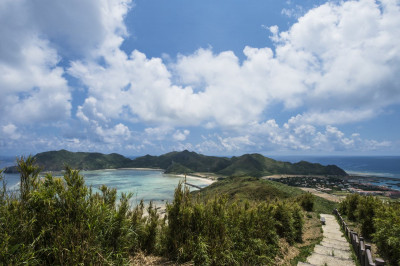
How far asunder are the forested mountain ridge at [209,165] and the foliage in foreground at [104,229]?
4179 inches

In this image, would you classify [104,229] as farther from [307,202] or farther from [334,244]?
[307,202]

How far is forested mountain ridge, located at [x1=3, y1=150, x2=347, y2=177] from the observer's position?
12820cm

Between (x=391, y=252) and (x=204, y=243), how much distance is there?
721 centimetres

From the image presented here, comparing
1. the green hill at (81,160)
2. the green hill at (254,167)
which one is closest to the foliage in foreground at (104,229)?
the green hill at (254,167)

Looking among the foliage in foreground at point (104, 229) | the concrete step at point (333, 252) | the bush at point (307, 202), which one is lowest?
the bush at point (307, 202)

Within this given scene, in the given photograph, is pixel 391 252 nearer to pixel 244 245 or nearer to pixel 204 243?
pixel 244 245

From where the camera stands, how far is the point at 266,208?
318 inches

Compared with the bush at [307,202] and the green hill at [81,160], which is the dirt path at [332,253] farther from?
the green hill at [81,160]

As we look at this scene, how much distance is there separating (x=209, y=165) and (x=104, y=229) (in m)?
160

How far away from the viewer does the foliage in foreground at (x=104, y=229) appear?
3.51 metres

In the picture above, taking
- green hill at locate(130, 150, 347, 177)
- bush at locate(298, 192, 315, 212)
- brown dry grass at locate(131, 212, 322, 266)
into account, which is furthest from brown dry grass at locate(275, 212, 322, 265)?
green hill at locate(130, 150, 347, 177)

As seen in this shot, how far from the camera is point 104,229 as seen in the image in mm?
4363

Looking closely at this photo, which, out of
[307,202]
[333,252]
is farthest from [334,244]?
[307,202]

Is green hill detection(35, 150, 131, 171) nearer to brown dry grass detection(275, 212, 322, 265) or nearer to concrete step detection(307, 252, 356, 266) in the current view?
brown dry grass detection(275, 212, 322, 265)
